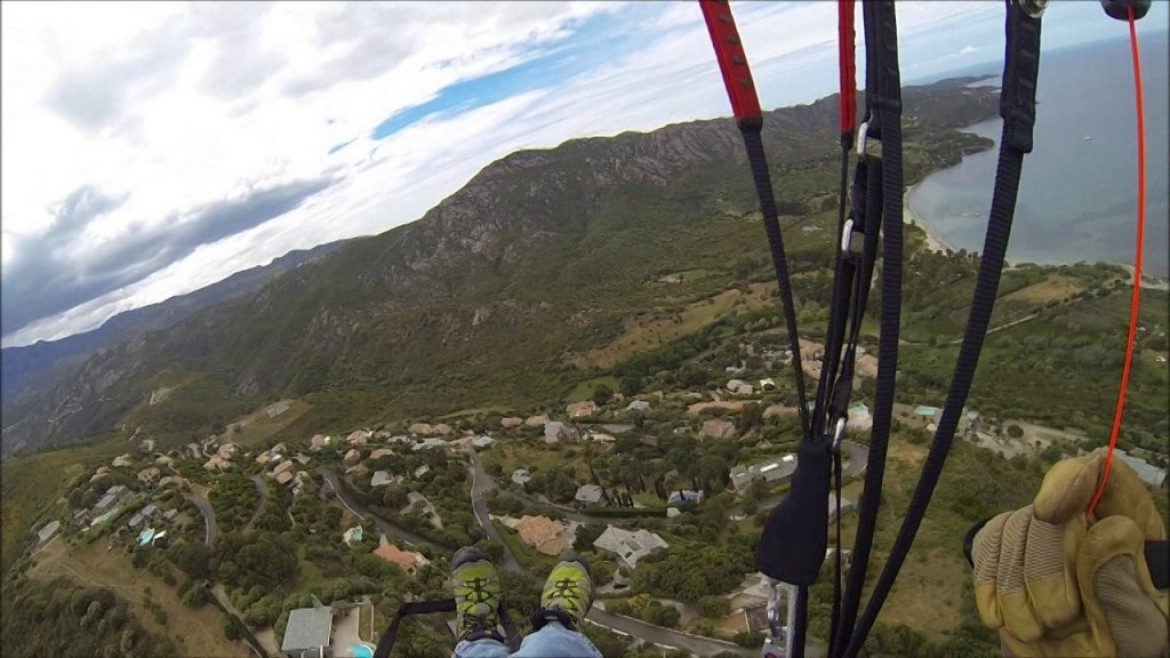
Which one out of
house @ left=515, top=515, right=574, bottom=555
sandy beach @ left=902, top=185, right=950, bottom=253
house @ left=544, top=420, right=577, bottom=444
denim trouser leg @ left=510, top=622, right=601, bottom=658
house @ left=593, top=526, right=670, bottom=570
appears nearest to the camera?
denim trouser leg @ left=510, top=622, right=601, bottom=658

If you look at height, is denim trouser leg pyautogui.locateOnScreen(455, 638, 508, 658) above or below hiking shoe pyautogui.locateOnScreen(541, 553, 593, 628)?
above

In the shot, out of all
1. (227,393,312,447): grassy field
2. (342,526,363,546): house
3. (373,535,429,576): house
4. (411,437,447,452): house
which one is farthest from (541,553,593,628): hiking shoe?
(227,393,312,447): grassy field

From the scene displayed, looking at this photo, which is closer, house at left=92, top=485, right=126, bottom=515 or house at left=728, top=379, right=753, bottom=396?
house at left=92, top=485, right=126, bottom=515

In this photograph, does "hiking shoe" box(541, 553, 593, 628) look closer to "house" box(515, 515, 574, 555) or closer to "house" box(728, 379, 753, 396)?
"house" box(515, 515, 574, 555)

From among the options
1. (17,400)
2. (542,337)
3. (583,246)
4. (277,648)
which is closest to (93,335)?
(17,400)

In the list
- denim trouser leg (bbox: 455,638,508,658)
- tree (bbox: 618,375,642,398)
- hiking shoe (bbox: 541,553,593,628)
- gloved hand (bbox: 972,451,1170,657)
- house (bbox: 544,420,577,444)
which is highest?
gloved hand (bbox: 972,451,1170,657)

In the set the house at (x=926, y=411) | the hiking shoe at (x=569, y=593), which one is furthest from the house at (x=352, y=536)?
the house at (x=926, y=411)

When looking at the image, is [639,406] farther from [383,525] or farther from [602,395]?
[383,525]

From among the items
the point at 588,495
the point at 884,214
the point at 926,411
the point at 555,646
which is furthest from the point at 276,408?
the point at 884,214
